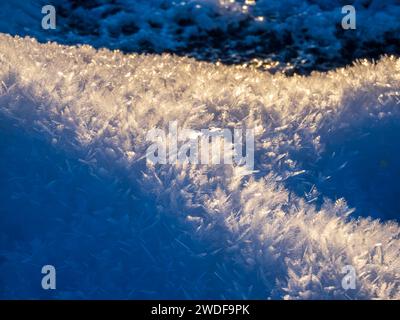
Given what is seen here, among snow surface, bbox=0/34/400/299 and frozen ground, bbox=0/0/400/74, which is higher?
frozen ground, bbox=0/0/400/74

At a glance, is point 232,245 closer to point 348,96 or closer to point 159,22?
point 348,96

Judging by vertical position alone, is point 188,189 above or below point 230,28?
below

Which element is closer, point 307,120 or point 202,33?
point 307,120

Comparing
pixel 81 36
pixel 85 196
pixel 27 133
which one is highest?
pixel 81 36

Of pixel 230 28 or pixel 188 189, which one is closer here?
pixel 188 189

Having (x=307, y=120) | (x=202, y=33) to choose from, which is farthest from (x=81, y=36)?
(x=307, y=120)
